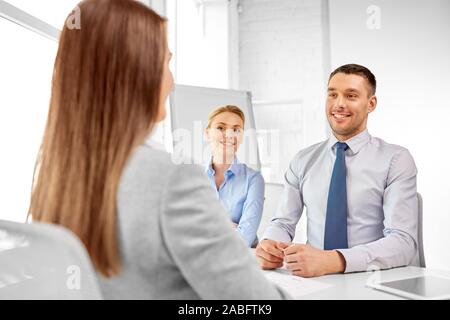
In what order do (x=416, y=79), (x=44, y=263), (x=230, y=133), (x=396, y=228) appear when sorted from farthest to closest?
(x=416, y=79) < (x=230, y=133) < (x=396, y=228) < (x=44, y=263)

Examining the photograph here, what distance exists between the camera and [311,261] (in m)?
1.09

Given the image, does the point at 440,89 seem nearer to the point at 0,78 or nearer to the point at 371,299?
the point at 371,299

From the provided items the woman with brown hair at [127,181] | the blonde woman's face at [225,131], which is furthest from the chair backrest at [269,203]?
the woman with brown hair at [127,181]

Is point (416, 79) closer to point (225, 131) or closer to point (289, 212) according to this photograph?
point (225, 131)

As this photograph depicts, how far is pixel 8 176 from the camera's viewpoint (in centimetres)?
150

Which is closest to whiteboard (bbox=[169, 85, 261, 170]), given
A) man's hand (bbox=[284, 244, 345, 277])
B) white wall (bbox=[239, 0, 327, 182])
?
white wall (bbox=[239, 0, 327, 182])

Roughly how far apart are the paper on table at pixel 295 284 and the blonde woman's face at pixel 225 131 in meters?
1.23

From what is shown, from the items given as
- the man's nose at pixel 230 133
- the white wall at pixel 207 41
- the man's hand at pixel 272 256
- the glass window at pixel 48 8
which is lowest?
the man's hand at pixel 272 256

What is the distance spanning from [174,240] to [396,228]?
1.03 meters

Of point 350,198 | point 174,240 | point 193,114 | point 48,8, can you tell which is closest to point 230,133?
point 193,114

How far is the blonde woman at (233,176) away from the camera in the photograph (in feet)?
6.79

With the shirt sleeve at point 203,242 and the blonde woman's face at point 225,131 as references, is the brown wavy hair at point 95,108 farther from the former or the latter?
the blonde woman's face at point 225,131
